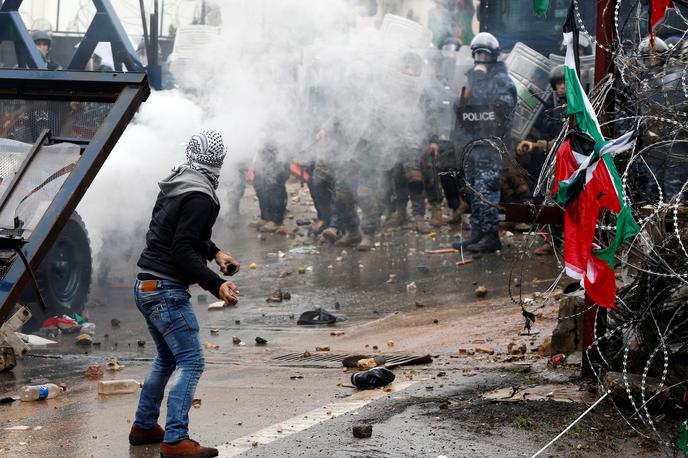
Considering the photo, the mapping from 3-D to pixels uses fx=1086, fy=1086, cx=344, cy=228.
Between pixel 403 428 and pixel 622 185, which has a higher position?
pixel 622 185

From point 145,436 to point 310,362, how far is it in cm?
248

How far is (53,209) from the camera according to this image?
157 inches

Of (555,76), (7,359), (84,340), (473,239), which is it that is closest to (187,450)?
(7,359)

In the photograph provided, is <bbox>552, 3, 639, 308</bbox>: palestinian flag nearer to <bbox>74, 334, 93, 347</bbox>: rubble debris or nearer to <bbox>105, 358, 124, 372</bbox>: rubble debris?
<bbox>105, 358, 124, 372</bbox>: rubble debris

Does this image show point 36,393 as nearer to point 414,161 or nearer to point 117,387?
point 117,387

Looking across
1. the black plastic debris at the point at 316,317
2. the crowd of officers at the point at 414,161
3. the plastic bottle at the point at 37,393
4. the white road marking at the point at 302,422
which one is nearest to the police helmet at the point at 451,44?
the crowd of officers at the point at 414,161

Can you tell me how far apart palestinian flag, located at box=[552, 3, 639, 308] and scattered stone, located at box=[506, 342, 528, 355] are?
2.16m

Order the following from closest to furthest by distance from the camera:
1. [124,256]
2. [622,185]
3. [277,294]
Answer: [622,185] < [277,294] < [124,256]

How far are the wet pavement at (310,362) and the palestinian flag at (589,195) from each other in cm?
81

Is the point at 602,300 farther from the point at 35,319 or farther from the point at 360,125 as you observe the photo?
the point at 360,125

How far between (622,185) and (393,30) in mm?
10910

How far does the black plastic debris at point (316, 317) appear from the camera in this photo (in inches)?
379

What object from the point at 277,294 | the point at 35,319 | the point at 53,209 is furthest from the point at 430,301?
the point at 53,209

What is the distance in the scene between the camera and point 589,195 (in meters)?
5.04
